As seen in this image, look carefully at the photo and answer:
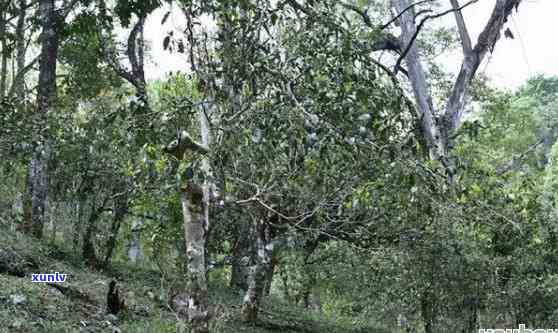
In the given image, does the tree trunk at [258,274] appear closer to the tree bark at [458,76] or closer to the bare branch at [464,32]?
the tree bark at [458,76]

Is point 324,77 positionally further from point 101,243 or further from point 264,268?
point 101,243

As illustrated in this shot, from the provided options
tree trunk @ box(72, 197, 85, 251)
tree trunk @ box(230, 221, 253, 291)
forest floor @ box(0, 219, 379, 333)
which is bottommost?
forest floor @ box(0, 219, 379, 333)

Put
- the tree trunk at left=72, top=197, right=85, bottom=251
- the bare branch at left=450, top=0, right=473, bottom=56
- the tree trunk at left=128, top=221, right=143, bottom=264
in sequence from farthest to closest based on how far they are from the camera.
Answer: the bare branch at left=450, top=0, right=473, bottom=56, the tree trunk at left=72, top=197, right=85, bottom=251, the tree trunk at left=128, top=221, right=143, bottom=264

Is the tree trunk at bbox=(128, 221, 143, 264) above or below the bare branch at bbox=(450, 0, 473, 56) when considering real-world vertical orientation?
below

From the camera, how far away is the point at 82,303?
28.6 ft

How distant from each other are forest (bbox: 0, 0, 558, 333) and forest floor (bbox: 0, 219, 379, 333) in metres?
0.05

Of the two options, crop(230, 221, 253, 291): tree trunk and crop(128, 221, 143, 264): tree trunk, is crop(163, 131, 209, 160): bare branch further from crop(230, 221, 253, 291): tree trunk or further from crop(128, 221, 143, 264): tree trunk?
crop(230, 221, 253, 291): tree trunk

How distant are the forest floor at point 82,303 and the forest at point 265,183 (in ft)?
0.16

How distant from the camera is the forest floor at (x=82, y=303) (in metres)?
7.30

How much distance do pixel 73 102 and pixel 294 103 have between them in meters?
11.6

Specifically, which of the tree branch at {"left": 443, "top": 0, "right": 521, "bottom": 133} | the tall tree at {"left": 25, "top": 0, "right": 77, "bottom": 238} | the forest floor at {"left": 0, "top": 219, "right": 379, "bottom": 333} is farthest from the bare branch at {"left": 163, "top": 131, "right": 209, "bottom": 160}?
the tree branch at {"left": 443, "top": 0, "right": 521, "bottom": 133}

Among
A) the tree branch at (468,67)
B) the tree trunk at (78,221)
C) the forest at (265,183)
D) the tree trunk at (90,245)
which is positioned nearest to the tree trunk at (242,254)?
the forest at (265,183)

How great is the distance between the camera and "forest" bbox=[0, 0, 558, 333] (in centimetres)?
483

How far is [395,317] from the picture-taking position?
13695 mm
